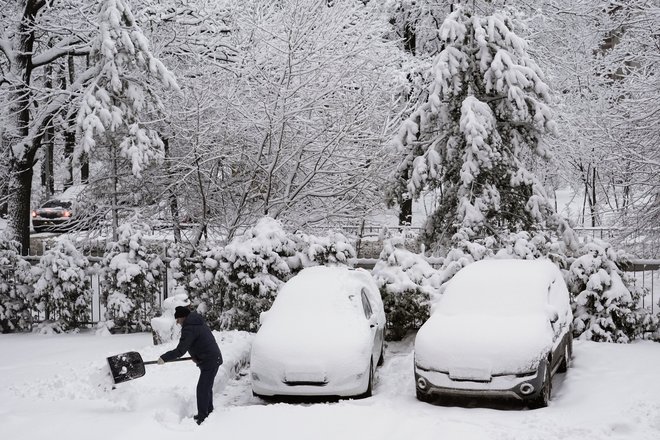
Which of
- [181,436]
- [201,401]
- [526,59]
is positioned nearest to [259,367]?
[201,401]

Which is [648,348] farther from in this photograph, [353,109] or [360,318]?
[353,109]

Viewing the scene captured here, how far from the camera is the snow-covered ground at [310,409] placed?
24.2 feet

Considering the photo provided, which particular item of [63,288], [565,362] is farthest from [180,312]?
[63,288]

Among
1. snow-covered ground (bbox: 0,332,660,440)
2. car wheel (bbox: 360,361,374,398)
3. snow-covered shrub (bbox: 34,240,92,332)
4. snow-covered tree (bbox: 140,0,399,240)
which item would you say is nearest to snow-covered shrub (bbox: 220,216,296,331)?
snow-covered ground (bbox: 0,332,660,440)

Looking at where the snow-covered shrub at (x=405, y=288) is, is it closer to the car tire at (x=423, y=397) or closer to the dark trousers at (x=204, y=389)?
the car tire at (x=423, y=397)

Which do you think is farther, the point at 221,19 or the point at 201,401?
the point at 221,19

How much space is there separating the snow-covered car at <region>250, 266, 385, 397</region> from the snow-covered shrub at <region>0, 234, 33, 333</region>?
6631mm

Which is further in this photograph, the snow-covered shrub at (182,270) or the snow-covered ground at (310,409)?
the snow-covered shrub at (182,270)

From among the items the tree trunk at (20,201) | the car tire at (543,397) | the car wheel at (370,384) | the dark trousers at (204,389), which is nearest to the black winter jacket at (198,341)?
the dark trousers at (204,389)

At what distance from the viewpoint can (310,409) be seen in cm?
802

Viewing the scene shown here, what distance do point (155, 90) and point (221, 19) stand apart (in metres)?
2.78

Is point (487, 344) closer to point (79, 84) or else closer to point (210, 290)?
point (210, 290)

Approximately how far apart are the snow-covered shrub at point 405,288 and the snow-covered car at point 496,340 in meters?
2.17

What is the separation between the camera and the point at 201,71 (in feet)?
56.0
